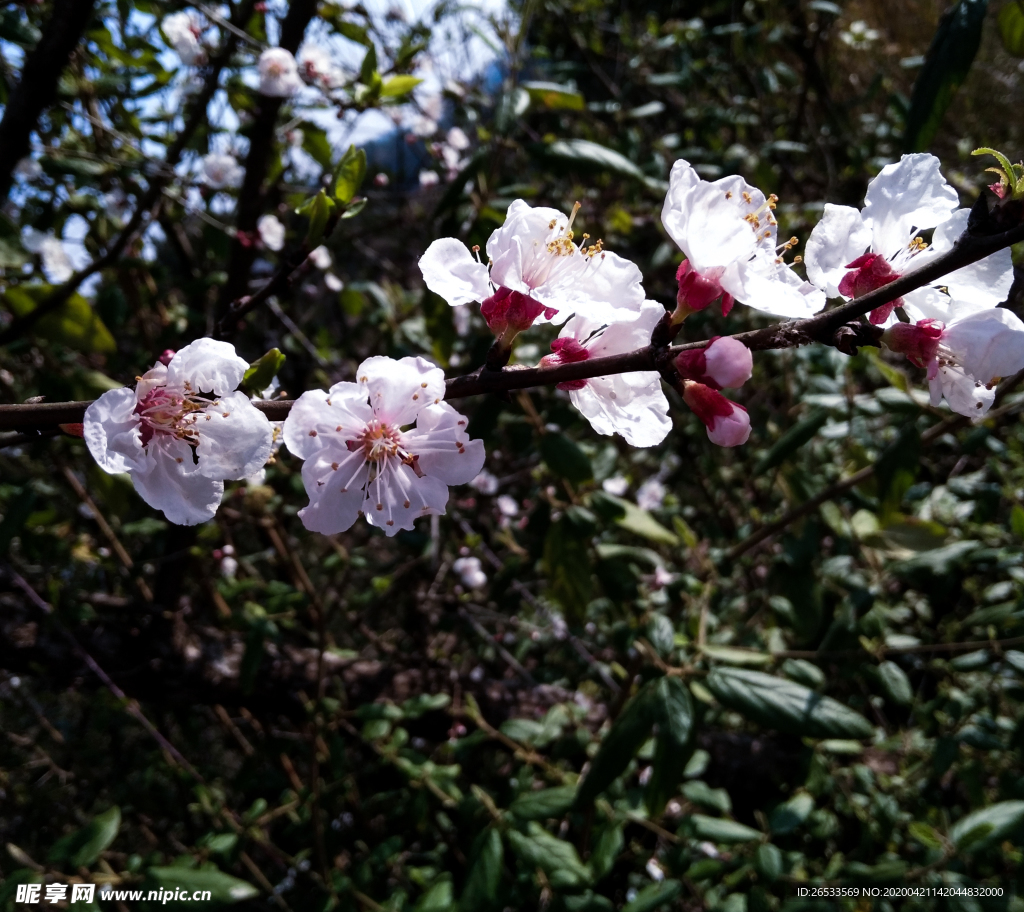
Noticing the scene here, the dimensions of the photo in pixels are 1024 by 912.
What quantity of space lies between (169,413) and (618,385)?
0.71 m

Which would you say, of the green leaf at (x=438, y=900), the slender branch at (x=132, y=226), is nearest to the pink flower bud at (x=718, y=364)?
the slender branch at (x=132, y=226)

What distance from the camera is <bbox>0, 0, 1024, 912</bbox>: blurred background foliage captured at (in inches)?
72.4

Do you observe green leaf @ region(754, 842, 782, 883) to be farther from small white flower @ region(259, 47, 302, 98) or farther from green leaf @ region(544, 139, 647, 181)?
small white flower @ region(259, 47, 302, 98)

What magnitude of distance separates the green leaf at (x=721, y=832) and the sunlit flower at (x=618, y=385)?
1488 mm

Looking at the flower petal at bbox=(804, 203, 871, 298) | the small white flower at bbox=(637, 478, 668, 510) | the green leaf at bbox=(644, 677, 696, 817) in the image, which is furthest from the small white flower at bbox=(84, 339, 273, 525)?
Result: the small white flower at bbox=(637, 478, 668, 510)

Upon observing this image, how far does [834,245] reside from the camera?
3.41 ft

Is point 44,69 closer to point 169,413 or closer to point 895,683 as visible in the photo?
point 169,413

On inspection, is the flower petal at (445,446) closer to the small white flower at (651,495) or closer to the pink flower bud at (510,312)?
the pink flower bud at (510,312)

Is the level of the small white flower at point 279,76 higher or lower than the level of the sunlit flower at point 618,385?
higher

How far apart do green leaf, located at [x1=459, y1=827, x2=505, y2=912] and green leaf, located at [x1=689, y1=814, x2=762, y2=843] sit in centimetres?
61

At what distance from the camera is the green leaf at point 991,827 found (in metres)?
1.75

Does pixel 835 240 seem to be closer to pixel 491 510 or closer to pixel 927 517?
pixel 927 517

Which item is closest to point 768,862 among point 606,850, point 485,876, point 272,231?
point 606,850

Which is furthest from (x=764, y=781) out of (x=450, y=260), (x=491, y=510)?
(x=450, y=260)
